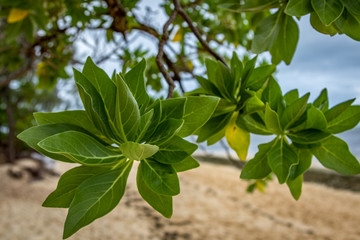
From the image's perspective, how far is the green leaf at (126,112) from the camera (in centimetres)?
34

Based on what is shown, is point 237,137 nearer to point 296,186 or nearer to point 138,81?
point 296,186

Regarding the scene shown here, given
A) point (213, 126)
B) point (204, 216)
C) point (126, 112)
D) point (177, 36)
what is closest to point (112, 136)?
point (126, 112)

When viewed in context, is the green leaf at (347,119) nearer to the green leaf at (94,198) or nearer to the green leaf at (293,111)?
the green leaf at (293,111)

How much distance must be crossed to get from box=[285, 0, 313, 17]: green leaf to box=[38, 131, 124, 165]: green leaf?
0.34 m

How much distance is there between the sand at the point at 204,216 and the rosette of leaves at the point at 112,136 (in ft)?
7.19

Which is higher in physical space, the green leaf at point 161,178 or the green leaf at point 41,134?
the green leaf at point 41,134

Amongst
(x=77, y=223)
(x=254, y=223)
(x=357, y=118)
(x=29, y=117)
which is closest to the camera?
(x=77, y=223)

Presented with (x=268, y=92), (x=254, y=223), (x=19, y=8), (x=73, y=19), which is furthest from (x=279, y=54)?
(x=254, y=223)

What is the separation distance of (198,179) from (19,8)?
422 cm

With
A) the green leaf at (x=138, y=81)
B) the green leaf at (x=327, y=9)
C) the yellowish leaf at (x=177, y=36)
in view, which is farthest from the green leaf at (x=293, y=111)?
the yellowish leaf at (x=177, y=36)

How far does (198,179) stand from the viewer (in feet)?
16.7

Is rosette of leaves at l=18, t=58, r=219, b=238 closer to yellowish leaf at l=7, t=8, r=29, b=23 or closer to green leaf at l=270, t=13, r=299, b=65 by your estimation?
green leaf at l=270, t=13, r=299, b=65

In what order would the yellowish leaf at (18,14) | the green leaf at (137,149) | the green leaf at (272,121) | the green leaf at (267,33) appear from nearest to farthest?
the green leaf at (137,149), the green leaf at (272,121), the green leaf at (267,33), the yellowish leaf at (18,14)

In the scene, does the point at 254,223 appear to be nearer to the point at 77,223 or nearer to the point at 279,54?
the point at 279,54
